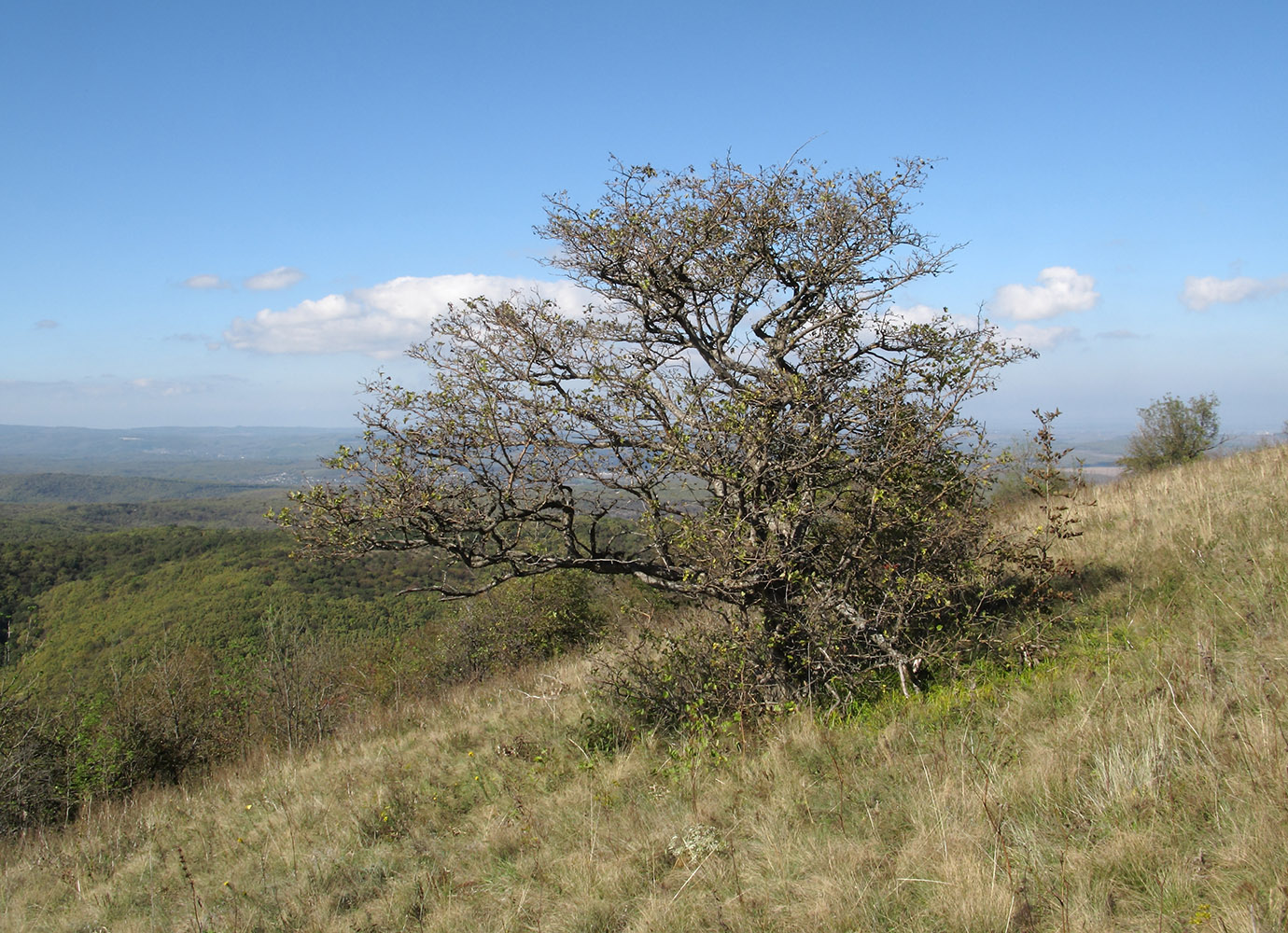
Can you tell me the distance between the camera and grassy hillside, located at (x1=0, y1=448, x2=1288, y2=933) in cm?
306

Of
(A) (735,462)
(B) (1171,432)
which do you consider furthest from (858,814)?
(B) (1171,432)

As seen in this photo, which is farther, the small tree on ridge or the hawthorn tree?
the small tree on ridge

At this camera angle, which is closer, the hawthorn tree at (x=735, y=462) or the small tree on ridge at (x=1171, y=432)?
the hawthorn tree at (x=735, y=462)

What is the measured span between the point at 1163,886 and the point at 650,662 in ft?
16.6

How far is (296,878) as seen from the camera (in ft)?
17.9

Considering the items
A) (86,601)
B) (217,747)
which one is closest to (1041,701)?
(217,747)

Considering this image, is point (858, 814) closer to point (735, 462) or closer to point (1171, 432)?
point (735, 462)

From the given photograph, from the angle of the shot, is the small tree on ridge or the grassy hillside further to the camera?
the small tree on ridge

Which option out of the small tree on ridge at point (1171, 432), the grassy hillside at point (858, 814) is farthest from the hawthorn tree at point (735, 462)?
the small tree on ridge at point (1171, 432)

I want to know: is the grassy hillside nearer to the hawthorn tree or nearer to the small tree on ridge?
the hawthorn tree

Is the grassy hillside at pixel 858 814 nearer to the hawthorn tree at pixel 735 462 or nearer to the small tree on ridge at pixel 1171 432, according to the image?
the hawthorn tree at pixel 735 462

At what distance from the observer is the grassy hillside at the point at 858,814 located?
3.06 metres

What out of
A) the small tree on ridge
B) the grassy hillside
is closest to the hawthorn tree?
the grassy hillside

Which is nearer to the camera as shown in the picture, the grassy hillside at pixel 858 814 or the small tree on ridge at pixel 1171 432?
the grassy hillside at pixel 858 814
